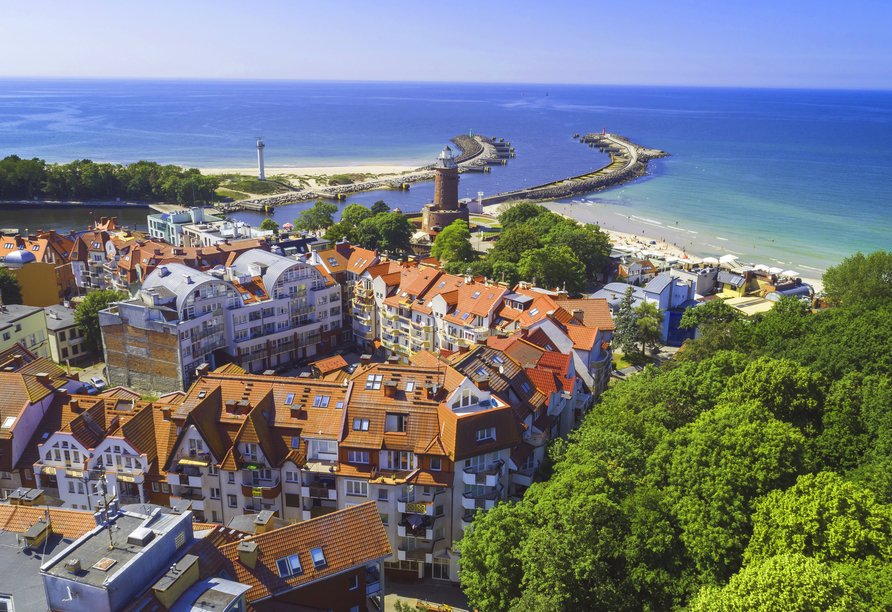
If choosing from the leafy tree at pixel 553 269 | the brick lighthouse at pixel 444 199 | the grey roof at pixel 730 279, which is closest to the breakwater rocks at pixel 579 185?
the brick lighthouse at pixel 444 199

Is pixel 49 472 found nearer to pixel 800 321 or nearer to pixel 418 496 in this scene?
pixel 418 496

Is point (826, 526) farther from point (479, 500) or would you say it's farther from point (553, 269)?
point (553, 269)

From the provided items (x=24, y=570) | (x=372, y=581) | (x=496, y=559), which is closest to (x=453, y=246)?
(x=496, y=559)

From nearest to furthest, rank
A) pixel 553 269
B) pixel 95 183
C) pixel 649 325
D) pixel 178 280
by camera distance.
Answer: pixel 178 280
pixel 649 325
pixel 553 269
pixel 95 183

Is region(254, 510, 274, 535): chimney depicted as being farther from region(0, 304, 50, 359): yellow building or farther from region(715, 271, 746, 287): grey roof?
region(715, 271, 746, 287): grey roof

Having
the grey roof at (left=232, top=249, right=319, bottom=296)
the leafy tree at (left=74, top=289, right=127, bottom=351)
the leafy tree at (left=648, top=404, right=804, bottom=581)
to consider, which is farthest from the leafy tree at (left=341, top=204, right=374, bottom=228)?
the leafy tree at (left=648, top=404, right=804, bottom=581)

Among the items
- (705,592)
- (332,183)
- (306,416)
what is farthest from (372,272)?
(332,183)
